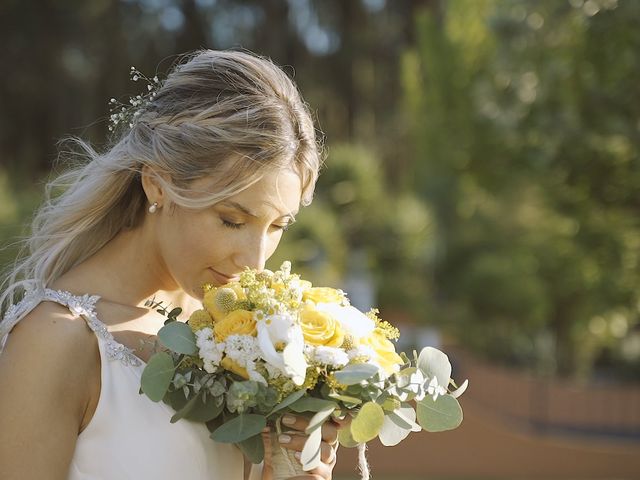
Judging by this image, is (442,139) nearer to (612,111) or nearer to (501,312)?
(501,312)

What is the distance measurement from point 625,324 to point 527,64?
652cm

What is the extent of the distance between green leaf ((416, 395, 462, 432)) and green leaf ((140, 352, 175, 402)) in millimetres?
595

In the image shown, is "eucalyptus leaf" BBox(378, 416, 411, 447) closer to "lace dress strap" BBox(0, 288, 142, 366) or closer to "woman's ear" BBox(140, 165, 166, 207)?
"lace dress strap" BBox(0, 288, 142, 366)

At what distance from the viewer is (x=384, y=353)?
201 centimetres

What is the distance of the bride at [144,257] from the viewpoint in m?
1.88

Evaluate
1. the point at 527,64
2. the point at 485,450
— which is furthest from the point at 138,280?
the point at 485,450

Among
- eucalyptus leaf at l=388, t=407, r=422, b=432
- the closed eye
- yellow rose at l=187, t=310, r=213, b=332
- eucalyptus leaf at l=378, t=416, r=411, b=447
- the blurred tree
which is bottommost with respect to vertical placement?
eucalyptus leaf at l=378, t=416, r=411, b=447

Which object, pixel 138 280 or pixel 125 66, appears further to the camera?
pixel 125 66

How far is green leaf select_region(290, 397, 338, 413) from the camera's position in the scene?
185 centimetres

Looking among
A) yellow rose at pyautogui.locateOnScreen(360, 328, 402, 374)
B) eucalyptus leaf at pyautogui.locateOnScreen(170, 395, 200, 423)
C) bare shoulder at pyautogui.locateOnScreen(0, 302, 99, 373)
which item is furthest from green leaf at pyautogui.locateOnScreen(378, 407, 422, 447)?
bare shoulder at pyautogui.locateOnScreen(0, 302, 99, 373)

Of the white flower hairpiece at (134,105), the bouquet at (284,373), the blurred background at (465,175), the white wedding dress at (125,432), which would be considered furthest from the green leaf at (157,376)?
the blurred background at (465,175)

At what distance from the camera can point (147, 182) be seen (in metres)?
2.17

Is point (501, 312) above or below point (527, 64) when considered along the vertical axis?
above

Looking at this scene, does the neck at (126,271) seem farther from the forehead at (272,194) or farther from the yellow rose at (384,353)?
the yellow rose at (384,353)
